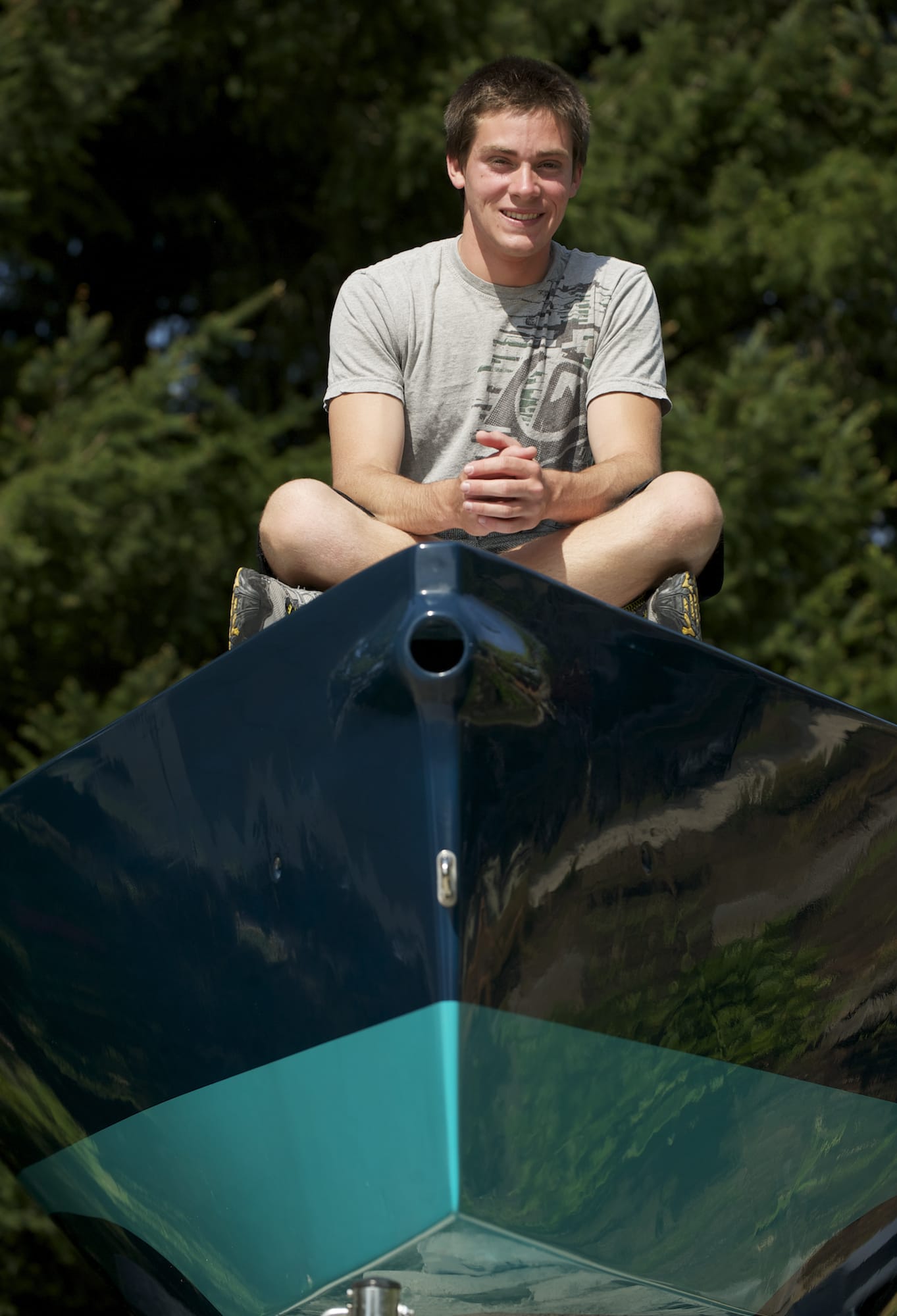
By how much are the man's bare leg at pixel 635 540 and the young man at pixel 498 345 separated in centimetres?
8

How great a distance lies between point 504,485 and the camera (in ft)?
5.97

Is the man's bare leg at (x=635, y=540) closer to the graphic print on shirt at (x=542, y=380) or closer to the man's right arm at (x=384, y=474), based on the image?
the man's right arm at (x=384, y=474)

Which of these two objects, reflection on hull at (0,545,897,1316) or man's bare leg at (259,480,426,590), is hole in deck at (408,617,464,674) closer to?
reflection on hull at (0,545,897,1316)

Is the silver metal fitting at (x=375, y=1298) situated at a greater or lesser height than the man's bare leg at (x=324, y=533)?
lesser

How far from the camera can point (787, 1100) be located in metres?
1.69

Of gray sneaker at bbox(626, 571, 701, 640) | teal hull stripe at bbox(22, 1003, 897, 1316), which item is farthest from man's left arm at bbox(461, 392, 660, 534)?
teal hull stripe at bbox(22, 1003, 897, 1316)

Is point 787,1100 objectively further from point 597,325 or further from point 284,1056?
point 597,325

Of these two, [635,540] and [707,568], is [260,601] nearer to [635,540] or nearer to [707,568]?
[635,540]

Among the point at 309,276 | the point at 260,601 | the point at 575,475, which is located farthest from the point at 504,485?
the point at 309,276

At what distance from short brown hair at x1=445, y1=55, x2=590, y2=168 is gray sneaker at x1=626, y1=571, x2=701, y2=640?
79 centimetres

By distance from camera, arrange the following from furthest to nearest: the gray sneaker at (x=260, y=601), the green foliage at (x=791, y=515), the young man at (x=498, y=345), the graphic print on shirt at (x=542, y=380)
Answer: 1. the green foliage at (x=791, y=515)
2. the graphic print on shirt at (x=542, y=380)
3. the young man at (x=498, y=345)
4. the gray sneaker at (x=260, y=601)

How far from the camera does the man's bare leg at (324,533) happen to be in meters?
2.06

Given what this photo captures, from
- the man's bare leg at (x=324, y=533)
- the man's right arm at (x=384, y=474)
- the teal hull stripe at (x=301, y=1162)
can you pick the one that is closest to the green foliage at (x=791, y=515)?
the man's right arm at (x=384, y=474)

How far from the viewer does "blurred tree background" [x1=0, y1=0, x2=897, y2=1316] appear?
645cm
